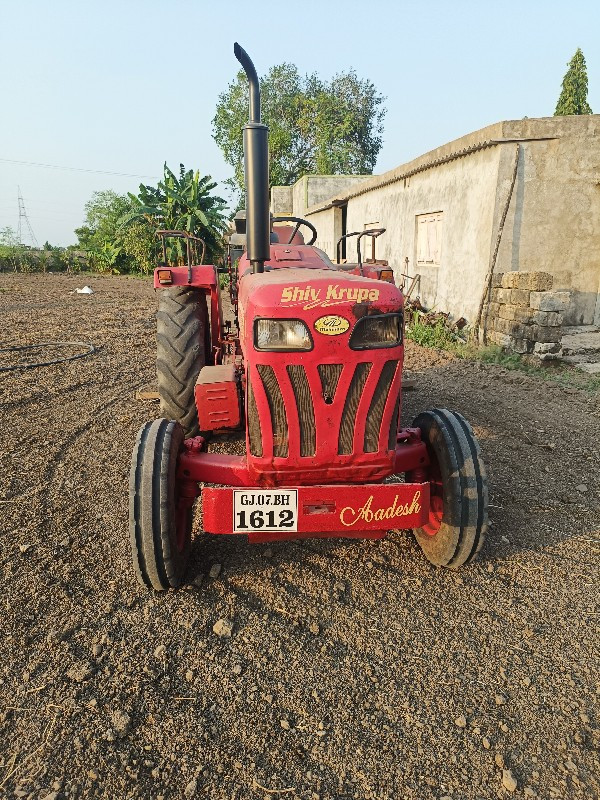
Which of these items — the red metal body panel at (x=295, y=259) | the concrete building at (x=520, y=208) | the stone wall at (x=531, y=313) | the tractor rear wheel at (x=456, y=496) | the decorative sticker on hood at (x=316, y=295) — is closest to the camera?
the decorative sticker on hood at (x=316, y=295)

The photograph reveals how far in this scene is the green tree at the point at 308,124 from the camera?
1550 inches

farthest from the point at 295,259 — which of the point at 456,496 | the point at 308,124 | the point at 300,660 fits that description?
the point at 308,124

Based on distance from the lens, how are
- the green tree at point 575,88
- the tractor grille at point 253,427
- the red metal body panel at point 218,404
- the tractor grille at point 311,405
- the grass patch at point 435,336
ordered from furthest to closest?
the green tree at point 575,88, the grass patch at point 435,336, the red metal body panel at point 218,404, the tractor grille at point 253,427, the tractor grille at point 311,405

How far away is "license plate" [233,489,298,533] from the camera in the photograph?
8.05ft

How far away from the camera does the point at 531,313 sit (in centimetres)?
696

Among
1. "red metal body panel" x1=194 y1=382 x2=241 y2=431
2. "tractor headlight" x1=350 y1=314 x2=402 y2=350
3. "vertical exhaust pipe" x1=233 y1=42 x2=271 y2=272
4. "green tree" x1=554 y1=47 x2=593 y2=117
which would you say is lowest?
"red metal body panel" x1=194 y1=382 x2=241 y2=431

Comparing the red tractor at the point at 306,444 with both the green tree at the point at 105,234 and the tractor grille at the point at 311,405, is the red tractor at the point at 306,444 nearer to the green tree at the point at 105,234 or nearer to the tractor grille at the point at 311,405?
the tractor grille at the point at 311,405

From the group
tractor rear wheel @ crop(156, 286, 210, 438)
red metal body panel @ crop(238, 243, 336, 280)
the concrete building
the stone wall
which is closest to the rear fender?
tractor rear wheel @ crop(156, 286, 210, 438)

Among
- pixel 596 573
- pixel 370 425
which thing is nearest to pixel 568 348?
pixel 596 573

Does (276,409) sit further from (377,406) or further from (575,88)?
(575,88)

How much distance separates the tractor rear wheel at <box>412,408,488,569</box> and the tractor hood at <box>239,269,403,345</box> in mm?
770

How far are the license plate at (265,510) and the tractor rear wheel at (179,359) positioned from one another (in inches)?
65.9

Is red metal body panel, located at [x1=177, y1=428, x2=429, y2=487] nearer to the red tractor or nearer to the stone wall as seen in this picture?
the red tractor

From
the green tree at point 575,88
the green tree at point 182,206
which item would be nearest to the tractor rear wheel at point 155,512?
the green tree at point 182,206
